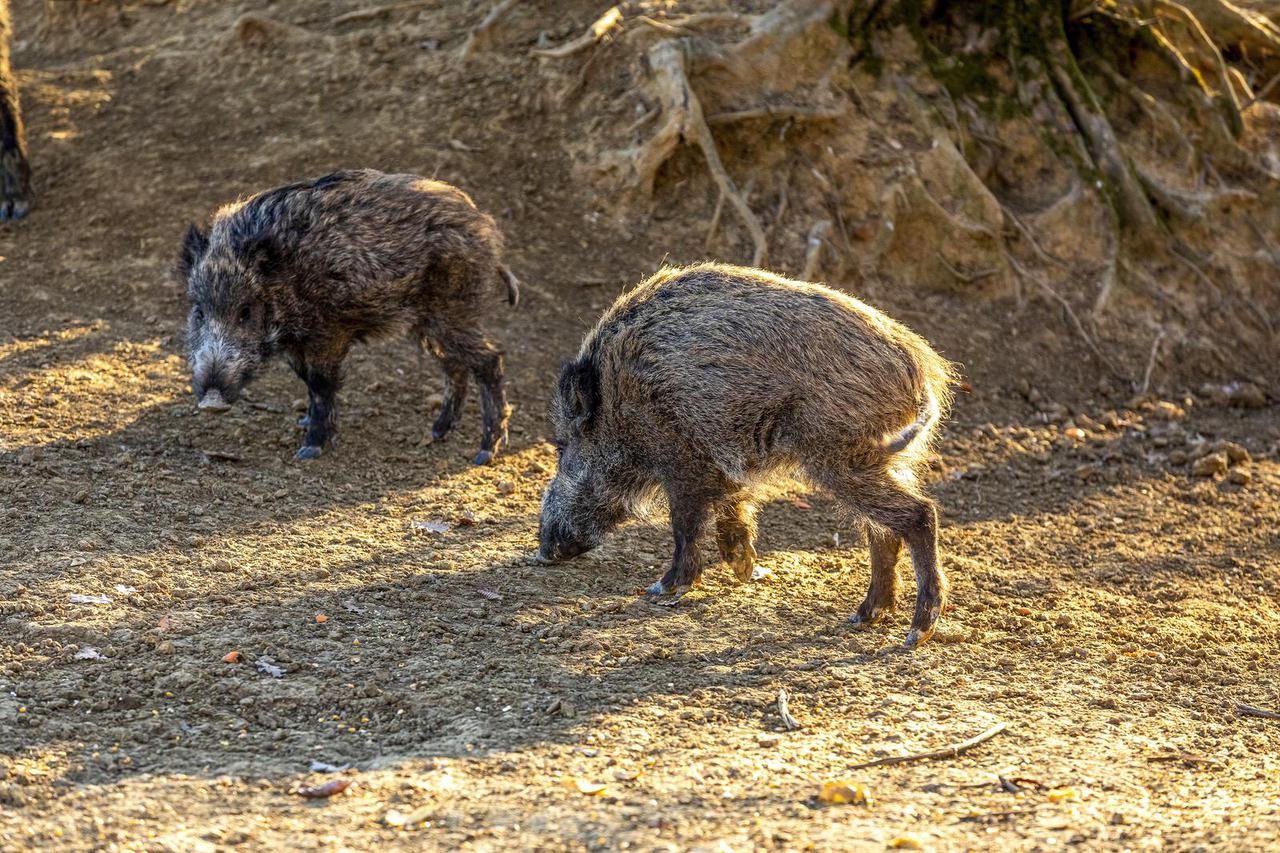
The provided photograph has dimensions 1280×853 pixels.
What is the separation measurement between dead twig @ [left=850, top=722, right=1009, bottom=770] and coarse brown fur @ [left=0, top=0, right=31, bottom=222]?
7.30m

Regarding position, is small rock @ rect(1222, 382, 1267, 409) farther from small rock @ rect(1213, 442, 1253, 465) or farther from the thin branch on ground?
the thin branch on ground

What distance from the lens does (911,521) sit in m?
5.48

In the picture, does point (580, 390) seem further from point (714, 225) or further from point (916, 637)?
point (714, 225)

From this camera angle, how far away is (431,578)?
5.88 m

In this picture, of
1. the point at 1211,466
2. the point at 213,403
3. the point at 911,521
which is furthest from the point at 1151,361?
the point at 213,403

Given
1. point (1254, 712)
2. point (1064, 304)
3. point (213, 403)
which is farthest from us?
point (1064, 304)

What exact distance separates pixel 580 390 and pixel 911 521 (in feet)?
4.84

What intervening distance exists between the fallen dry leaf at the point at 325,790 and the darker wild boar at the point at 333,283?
130 inches

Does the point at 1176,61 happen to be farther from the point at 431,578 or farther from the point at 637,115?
the point at 431,578

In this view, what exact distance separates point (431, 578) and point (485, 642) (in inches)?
25.5

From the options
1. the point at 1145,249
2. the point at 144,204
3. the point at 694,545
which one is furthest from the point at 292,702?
the point at 1145,249

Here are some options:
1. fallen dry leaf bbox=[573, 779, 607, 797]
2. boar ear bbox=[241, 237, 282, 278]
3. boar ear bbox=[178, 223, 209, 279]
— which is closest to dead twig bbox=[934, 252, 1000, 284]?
boar ear bbox=[241, 237, 282, 278]

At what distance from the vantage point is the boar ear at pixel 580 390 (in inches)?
236

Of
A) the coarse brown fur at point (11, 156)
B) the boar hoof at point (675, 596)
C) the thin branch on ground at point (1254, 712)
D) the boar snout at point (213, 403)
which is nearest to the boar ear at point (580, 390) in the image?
the boar hoof at point (675, 596)
